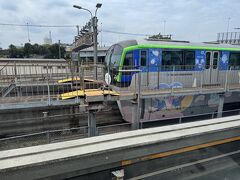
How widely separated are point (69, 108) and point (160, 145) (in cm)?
663

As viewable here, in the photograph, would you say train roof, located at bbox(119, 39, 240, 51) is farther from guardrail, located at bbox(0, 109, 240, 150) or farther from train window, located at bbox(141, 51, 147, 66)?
guardrail, located at bbox(0, 109, 240, 150)

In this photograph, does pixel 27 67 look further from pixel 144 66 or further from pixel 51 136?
pixel 144 66

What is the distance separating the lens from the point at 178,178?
2459 millimetres

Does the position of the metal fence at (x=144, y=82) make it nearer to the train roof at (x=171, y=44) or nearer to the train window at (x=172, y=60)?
the train window at (x=172, y=60)

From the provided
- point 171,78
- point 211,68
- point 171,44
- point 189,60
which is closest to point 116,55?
point 171,44

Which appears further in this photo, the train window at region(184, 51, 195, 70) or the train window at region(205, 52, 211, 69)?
the train window at region(205, 52, 211, 69)

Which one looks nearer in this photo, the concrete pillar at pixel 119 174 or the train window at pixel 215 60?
the concrete pillar at pixel 119 174

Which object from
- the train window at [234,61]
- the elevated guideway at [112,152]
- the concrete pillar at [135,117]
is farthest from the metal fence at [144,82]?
the elevated guideway at [112,152]

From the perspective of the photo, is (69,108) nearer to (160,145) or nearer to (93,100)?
(93,100)

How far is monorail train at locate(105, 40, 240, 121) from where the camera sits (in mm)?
8609

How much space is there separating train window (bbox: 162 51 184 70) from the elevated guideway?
254 inches

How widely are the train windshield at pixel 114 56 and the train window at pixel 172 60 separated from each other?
2.07 meters

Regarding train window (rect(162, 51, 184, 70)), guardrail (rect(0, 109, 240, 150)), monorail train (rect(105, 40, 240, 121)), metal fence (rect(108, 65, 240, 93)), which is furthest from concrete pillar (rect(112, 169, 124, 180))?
train window (rect(162, 51, 184, 70))

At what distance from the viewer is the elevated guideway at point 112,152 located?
1.87 m
